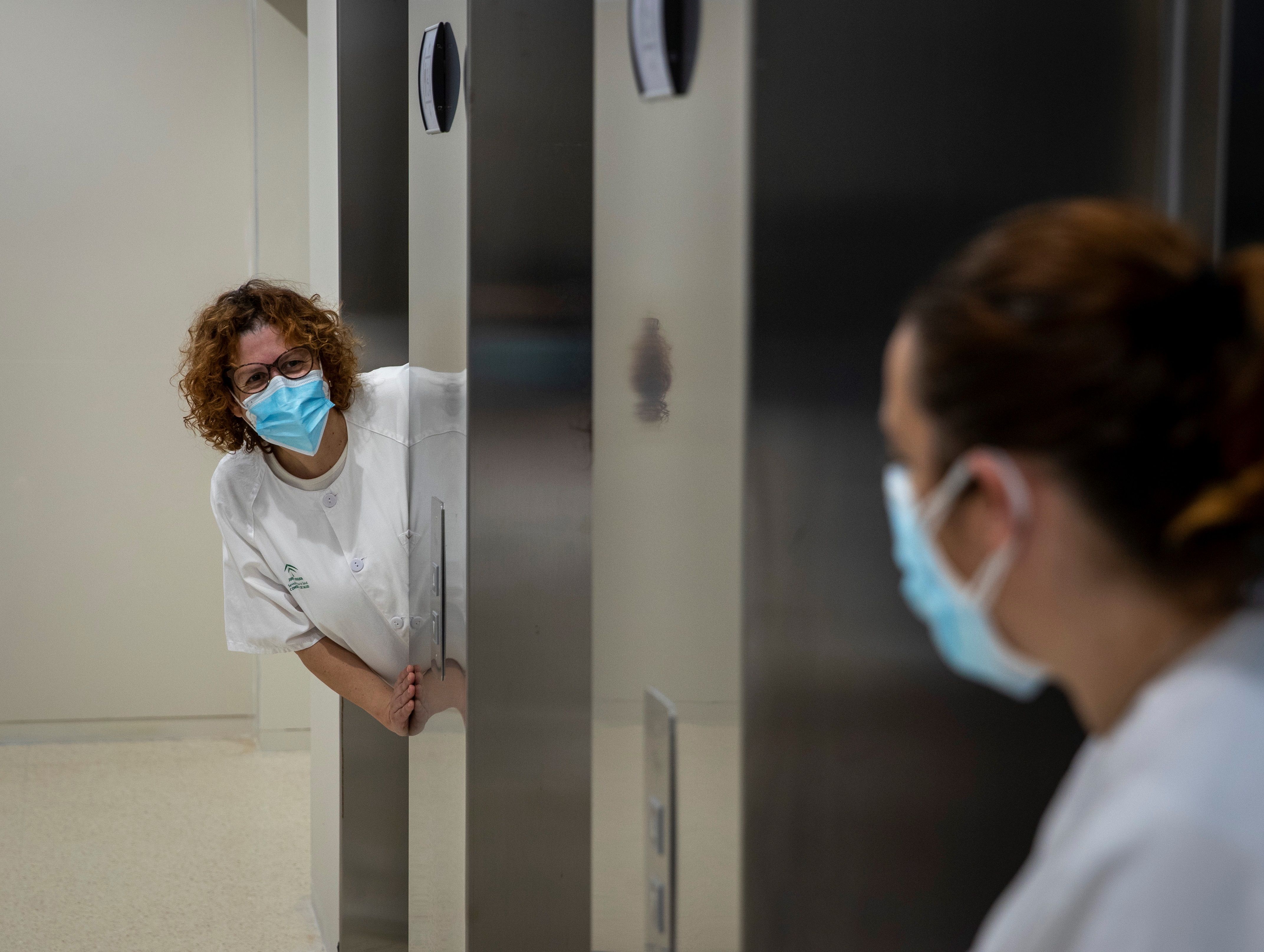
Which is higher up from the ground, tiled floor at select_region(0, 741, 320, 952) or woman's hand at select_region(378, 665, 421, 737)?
woman's hand at select_region(378, 665, 421, 737)

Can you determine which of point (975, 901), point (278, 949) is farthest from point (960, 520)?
point (278, 949)

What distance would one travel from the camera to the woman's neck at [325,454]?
8.27 feet

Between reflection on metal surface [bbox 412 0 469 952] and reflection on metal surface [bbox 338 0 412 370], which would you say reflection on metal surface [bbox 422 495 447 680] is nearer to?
reflection on metal surface [bbox 412 0 469 952]

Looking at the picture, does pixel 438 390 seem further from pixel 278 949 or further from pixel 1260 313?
pixel 278 949

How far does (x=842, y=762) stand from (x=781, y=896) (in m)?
0.14

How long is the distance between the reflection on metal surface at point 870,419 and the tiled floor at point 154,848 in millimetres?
2538

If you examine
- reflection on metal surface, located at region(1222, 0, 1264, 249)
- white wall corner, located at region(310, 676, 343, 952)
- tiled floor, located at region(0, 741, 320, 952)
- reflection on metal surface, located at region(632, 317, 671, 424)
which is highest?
reflection on metal surface, located at region(1222, 0, 1264, 249)

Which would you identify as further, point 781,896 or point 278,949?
point 278,949

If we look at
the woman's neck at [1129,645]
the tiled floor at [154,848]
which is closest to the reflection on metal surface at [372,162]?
the tiled floor at [154,848]

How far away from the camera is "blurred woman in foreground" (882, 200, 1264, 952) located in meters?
0.66


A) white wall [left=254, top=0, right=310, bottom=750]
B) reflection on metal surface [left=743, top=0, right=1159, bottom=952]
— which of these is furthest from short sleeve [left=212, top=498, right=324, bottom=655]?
white wall [left=254, top=0, right=310, bottom=750]

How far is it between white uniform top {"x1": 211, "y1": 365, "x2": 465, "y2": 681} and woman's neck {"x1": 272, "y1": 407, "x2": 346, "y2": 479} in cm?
2

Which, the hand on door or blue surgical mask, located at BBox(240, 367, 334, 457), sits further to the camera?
blue surgical mask, located at BBox(240, 367, 334, 457)

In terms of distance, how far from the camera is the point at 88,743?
5098 millimetres
